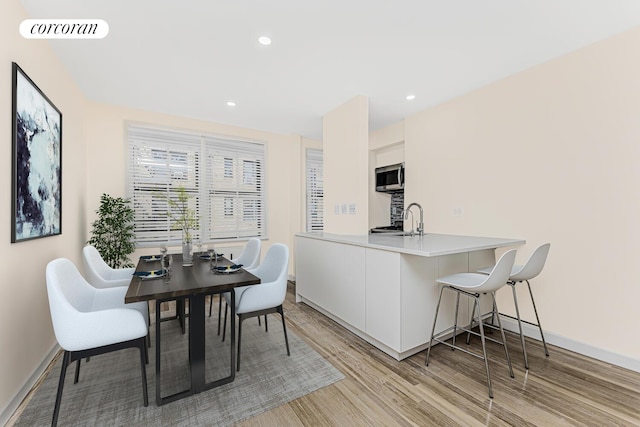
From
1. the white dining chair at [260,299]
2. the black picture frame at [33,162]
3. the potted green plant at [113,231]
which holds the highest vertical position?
the black picture frame at [33,162]

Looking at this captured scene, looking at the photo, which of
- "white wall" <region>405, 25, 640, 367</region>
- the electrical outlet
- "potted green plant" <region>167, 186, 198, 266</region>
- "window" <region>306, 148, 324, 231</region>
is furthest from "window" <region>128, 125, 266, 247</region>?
"white wall" <region>405, 25, 640, 367</region>

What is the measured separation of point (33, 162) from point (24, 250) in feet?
2.02

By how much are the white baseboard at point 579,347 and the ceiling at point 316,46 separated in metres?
2.46

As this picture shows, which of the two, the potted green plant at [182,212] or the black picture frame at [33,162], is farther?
the potted green plant at [182,212]

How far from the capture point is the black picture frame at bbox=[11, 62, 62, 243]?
5.58 feet

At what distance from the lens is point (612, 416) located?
160cm

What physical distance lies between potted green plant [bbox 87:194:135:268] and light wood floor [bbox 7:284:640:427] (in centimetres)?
186

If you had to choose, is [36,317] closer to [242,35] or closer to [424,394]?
[242,35]

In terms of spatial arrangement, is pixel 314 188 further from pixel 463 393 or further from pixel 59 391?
pixel 59 391

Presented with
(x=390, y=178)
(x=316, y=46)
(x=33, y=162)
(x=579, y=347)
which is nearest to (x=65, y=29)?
(x=33, y=162)

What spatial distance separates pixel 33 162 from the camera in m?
1.94

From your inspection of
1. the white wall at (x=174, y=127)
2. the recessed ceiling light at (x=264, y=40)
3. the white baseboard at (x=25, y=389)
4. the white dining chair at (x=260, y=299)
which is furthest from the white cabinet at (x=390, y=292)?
the white baseboard at (x=25, y=389)

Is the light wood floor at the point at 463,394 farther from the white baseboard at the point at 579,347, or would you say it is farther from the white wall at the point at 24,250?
the white wall at the point at 24,250

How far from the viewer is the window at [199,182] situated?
3740 mm
